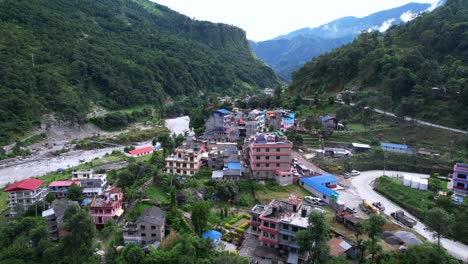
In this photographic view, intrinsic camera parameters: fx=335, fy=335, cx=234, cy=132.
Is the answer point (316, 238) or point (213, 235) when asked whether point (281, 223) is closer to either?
point (316, 238)

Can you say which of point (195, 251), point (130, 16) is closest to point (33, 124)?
point (195, 251)

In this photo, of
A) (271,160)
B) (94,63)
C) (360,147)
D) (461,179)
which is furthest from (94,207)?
(94,63)

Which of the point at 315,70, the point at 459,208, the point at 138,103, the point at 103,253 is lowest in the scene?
the point at 103,253

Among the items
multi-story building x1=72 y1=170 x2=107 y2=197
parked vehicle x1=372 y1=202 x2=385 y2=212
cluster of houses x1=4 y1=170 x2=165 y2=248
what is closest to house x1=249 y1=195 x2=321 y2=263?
cluster of houses x1=4 y1=170 x2=165 y2=248

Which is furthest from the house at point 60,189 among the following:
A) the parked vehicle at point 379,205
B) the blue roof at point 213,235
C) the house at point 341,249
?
the parked vehicle at point 379,205

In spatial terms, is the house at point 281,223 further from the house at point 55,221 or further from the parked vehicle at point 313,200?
the house at point 55,221

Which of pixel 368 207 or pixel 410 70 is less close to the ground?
pixel 410 70

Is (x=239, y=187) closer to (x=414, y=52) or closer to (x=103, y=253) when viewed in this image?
(x=103, y=253)
